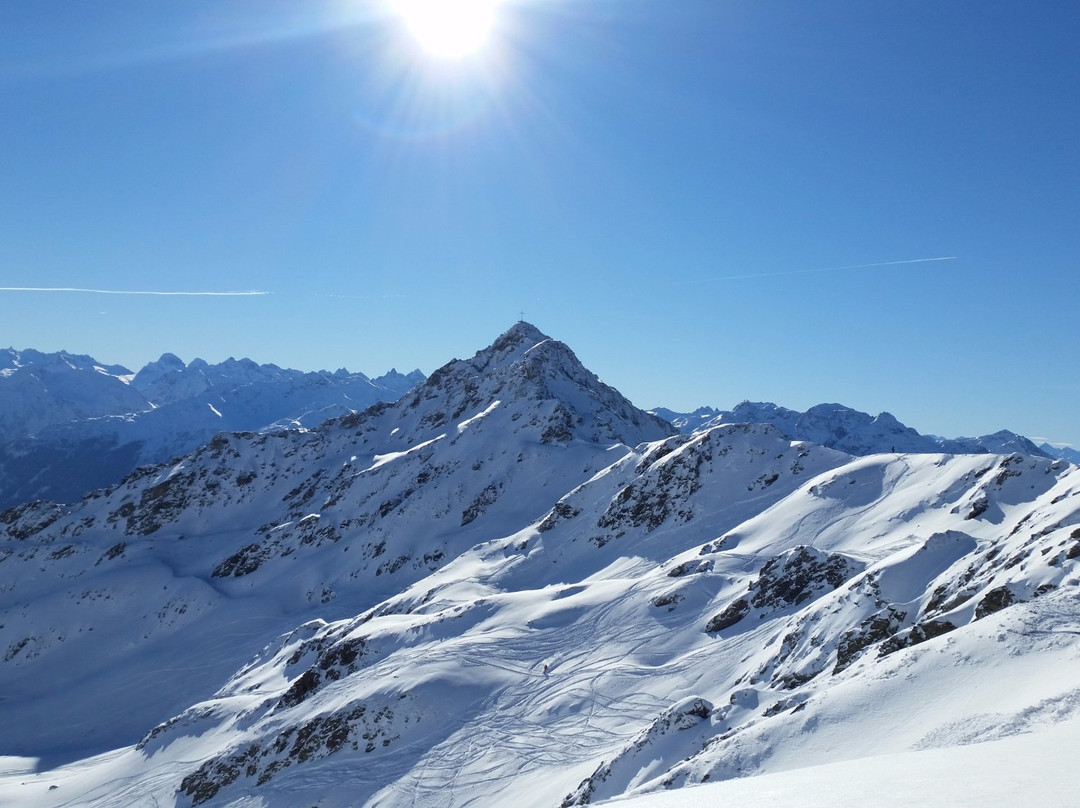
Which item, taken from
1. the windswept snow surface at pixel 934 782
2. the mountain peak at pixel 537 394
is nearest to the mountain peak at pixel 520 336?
the mountain peak at pixel 537 394

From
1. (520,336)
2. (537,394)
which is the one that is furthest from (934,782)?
(520,336)

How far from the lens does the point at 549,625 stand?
42.8 metres

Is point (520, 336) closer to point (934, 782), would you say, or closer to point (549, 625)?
point (549, 625)

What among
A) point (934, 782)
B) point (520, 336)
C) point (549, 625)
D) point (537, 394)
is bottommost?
point (934, 782)

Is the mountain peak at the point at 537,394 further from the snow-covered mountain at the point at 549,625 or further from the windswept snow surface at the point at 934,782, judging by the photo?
the windswept snow surface at the point at 934,782

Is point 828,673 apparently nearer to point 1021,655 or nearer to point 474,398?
point 1021,655

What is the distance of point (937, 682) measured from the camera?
15906 millimetres

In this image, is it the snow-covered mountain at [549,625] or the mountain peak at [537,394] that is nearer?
the snow-covered mountain at [549,625]

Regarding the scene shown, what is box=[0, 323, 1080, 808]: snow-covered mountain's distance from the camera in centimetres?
1766

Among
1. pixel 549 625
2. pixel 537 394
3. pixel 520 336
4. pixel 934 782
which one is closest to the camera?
pixel 934 782

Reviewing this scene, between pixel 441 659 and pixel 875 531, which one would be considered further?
pixel 875 531

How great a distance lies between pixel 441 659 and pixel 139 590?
73.9 metres

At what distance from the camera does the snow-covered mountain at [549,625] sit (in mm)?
17656

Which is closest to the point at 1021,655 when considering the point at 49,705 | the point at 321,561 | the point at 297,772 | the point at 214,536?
the point at 297,772
